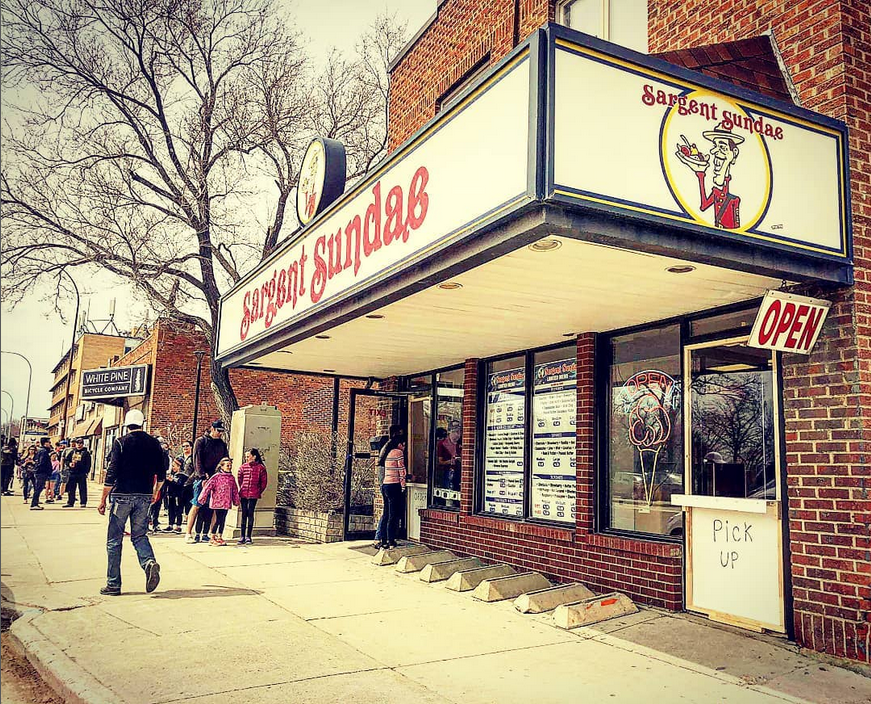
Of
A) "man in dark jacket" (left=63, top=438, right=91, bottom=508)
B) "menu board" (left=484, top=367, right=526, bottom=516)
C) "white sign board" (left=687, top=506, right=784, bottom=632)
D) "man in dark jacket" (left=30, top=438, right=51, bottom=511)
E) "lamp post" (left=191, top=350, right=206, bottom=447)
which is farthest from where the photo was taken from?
Answer: "lamp post" (left=191, top=350, right=206, bottom=447)

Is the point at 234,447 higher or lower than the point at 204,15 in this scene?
lower

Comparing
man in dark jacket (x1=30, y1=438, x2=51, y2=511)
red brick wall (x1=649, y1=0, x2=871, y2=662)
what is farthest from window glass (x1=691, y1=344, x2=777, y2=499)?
man in dark jacket (x1=30, y1=438, x2=51, y2=511)

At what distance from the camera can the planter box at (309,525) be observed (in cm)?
1264

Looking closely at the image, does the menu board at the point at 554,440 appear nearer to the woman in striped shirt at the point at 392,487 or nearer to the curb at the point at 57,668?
the woman in striped shirt at the point at 392,487

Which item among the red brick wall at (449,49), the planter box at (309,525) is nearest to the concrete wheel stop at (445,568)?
the planter box at (309,525)

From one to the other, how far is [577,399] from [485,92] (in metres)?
4.24

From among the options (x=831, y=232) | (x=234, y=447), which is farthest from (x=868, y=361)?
(x=234, y=447)

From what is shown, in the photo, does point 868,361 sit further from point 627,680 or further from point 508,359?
point 508,359

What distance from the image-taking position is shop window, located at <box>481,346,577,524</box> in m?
9.06

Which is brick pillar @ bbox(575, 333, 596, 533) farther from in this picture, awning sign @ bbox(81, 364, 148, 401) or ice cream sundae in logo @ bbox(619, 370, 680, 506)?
awning sign @ bbox(81, 364, 148, 401)

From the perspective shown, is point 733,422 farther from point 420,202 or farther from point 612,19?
point 612,19

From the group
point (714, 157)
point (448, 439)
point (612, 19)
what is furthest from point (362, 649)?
point (612, 19)

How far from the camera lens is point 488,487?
1045cm

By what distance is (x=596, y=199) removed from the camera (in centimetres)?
480
